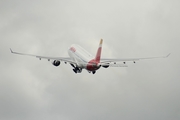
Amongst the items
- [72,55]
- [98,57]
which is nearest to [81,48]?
[72,55]

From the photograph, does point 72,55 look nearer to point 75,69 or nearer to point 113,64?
point 75,69

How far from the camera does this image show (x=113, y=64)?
13275cm

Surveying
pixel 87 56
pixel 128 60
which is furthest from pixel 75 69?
pixel 128 60

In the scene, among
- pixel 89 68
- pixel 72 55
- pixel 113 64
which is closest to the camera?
pixel 113 64

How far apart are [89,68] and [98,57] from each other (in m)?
4.01

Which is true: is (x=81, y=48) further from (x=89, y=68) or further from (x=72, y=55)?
(x=89, y=68)

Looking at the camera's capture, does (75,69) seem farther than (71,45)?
No

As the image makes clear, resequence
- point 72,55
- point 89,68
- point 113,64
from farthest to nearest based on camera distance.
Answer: point 72,55, point 89,68, point 113,64

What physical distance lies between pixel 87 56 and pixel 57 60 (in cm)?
884

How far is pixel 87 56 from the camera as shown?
150 meters

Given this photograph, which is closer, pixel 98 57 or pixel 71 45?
pixel 98 57

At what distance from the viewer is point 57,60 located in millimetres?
150625

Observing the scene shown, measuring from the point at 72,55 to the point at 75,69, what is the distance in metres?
16.2

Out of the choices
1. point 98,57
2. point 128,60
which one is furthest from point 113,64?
point 128,60
